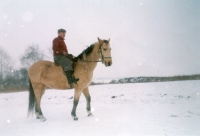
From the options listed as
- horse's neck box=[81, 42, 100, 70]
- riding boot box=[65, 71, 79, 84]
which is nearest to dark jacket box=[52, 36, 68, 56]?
riding boot box=[65, 71, 79, 84]

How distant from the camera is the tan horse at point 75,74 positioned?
4617mm

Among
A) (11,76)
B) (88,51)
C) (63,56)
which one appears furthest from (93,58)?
(11,76)

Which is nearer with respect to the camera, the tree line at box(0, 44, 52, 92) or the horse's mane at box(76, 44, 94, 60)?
the horse's mane at box(76, 44, 94, 60)

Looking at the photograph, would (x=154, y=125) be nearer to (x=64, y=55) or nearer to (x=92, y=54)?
(x=92, y=54)

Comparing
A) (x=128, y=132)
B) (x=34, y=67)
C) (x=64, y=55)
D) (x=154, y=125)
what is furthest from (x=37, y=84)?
(x=154, y=125)

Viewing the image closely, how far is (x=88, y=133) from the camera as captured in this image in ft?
11.0

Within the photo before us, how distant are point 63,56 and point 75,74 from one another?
0.66 metres

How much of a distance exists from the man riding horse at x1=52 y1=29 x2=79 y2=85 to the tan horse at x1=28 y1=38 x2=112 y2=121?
21 cm

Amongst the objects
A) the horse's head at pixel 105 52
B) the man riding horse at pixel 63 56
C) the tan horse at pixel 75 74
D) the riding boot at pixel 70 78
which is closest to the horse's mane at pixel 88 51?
the tan horse at pixel 75 74

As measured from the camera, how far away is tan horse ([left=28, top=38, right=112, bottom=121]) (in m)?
4.62

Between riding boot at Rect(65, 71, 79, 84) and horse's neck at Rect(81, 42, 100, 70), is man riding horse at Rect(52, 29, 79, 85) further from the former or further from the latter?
horse's neck at Rect(81, 42, 100, 70)

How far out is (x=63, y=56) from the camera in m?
4.79

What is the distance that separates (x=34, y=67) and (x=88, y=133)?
315 centimetres

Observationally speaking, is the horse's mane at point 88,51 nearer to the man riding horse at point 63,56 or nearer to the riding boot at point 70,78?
the man riding horse at point 63,56
